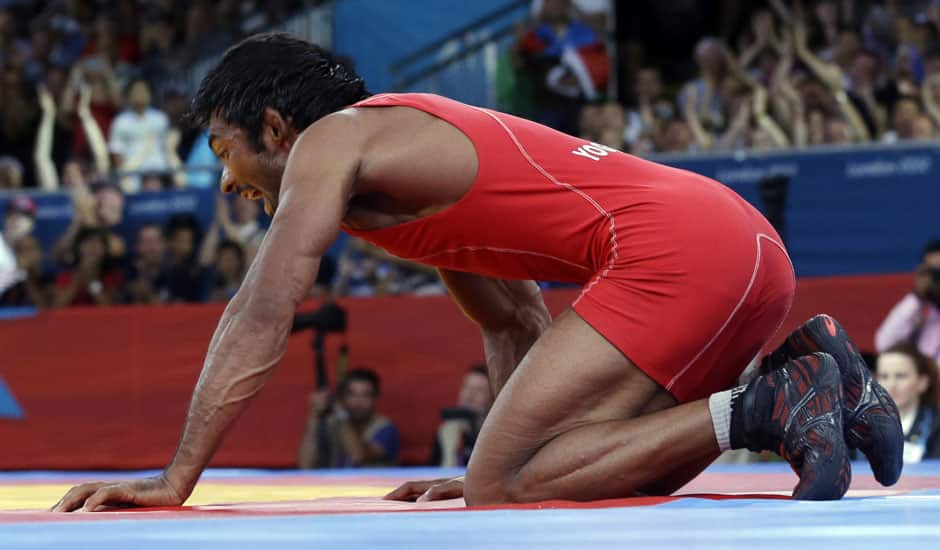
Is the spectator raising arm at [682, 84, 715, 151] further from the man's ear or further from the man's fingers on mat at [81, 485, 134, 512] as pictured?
the man's fingers on mat at [81, 485, 134, 512]

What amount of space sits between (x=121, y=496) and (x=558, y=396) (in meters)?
0.87

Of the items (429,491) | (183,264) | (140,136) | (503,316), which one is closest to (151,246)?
(183,264)

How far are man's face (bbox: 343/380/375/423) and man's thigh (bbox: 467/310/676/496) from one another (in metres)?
3.99

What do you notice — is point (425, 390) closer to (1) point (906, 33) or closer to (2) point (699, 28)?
(1) point (906, 33)

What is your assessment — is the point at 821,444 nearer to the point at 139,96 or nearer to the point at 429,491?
the point at 429,491

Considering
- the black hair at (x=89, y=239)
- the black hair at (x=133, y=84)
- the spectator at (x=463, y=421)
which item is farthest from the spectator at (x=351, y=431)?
the black hair at (x=133, y=84)

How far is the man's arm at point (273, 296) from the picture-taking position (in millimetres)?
2850

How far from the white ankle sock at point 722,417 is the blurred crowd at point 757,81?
5.22m

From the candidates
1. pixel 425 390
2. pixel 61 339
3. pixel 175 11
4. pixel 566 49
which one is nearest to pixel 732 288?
pixel 425 390

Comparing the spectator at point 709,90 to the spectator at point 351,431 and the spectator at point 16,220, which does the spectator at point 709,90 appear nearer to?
the spectator at point 351,431

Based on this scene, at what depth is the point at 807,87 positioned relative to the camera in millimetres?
8789

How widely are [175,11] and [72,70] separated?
145cm

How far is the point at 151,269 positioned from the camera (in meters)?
8.88

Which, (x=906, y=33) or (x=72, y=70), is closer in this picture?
(x=906, y=33)
